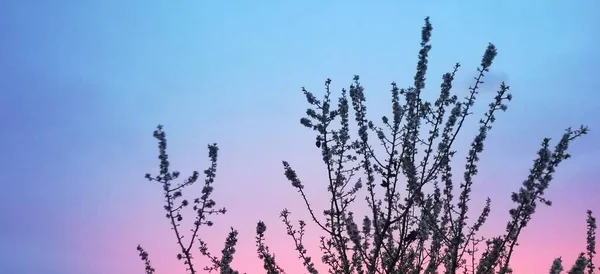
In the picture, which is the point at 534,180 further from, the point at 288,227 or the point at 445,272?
the point at 288,227

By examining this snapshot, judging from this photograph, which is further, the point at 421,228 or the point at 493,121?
the point at 421,228

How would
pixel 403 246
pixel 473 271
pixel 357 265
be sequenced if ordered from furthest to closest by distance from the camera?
1. pixel 357 265
2. pixel 473 271
3. pixel 403 246

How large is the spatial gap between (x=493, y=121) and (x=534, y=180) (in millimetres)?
906

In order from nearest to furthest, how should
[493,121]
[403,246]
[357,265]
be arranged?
[403,246] < [493,121] < [357,265]

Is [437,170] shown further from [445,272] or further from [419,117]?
[445,272]

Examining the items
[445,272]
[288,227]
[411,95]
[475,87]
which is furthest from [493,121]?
[288,227]

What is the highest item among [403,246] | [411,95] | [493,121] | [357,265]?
[411,95]

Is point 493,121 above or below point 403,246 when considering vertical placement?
above

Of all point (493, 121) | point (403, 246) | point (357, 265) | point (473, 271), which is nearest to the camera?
point (403, 246)

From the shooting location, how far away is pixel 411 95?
8.31 metres

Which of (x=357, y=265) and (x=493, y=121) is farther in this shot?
(x=357, y=265)

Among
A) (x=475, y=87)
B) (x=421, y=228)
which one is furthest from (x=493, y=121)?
(x=421, y=228)

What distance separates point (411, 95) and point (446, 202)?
1.55 meters

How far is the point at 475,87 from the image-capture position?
8203 millimetres
